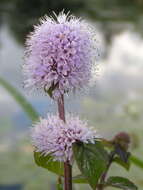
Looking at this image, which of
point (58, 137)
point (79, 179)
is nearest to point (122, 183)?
point (79, 179)

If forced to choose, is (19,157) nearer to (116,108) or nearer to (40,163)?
(116,108)

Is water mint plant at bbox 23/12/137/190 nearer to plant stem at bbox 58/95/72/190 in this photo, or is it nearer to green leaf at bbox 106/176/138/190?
plant stem at bbox 58/95/72/190

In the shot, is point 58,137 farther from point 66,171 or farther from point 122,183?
point 122,183

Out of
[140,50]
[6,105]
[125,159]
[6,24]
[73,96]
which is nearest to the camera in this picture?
[73,96]

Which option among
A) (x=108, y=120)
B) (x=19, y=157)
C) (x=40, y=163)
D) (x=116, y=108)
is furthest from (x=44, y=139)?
(x=116, y=108)

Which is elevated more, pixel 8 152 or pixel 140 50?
pixel 140 50

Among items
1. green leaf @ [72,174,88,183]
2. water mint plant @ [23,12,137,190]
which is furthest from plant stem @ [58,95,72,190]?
green leaf @ [72,174,88,183]

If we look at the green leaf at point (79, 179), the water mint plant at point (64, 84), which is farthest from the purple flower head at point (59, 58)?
the green leaf at point (79, 179)
